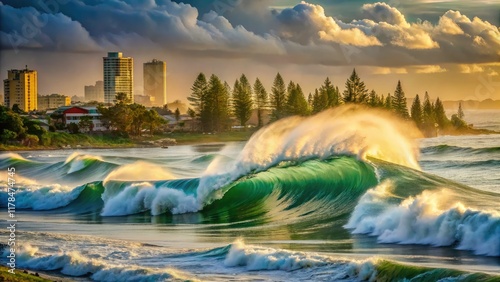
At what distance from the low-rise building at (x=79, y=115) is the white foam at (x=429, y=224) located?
86.1 metres

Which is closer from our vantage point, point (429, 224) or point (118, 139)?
point (429, 224)

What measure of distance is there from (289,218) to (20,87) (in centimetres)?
14173

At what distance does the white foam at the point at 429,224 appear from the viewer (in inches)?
596

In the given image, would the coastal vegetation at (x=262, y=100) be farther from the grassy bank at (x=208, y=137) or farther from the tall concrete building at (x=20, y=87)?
the tall concrete building at (x=20, y=87)

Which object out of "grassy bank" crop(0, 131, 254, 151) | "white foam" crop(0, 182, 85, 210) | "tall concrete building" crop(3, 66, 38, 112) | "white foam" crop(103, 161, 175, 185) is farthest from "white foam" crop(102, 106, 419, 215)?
"tall concrete building" crop(3, 66, 38, 112)

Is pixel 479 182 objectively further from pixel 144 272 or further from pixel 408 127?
pixel 408 127

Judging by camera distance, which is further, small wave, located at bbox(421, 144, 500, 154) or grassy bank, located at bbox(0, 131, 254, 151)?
grassy bank, located at bbox(0, 131, 254, 151)

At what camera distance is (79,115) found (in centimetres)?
10675

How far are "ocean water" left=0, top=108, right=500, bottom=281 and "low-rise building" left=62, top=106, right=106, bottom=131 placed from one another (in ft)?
216

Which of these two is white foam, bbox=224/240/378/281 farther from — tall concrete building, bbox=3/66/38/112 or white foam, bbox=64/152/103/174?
tall concrete building, bbox=3/66/38/112

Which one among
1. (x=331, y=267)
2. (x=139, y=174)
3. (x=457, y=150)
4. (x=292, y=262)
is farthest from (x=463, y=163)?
(x=331, y=267)

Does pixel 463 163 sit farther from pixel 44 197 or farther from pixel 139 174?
pixel 44 197

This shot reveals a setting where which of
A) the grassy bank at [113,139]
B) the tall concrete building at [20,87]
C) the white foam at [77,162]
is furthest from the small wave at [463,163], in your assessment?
the tall concrete building at [20,87]

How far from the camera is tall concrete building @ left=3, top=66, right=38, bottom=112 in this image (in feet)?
510
